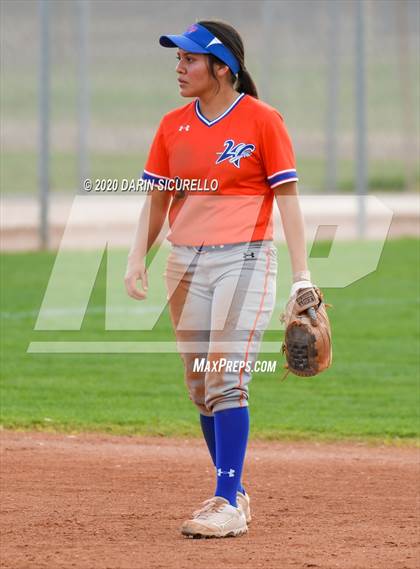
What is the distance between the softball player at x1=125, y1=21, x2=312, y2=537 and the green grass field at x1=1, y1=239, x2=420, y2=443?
2929 mm

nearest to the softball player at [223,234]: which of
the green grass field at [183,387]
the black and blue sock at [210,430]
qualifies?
the black and blue sock at [210,430]

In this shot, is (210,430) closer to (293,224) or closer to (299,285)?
(299,285)

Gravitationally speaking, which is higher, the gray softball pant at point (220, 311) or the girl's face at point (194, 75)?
the girl's face at point (194, 75)

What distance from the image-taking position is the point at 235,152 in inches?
228

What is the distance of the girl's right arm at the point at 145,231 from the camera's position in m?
6.09

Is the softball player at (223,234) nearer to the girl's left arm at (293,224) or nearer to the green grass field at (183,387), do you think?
the girl's left arm at (293,224)

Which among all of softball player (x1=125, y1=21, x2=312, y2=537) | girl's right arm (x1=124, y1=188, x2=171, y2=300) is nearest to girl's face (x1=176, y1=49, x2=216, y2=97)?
softball player (x1=125, y1=21, x2=312, y2=537)

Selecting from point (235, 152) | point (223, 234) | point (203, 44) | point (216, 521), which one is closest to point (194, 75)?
point (203, 44)

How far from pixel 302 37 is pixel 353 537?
27.3m

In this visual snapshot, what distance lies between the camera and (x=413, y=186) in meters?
27.0

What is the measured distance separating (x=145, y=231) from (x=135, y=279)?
0.81 ft

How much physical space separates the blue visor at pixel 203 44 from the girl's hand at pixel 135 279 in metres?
1.01

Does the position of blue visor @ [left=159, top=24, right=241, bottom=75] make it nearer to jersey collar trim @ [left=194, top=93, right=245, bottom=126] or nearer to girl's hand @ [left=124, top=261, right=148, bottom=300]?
jersey collar trim @ [left=194, top=93, right=245, bottom=126]

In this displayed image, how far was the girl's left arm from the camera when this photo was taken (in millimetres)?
5781
